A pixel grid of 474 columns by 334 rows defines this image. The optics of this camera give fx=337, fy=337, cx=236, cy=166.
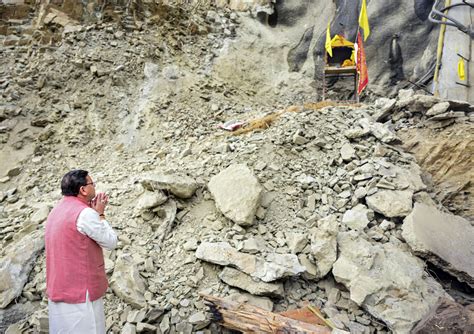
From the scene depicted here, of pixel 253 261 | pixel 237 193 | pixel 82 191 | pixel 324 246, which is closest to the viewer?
pixel 82 191

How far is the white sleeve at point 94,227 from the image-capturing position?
2.20 m

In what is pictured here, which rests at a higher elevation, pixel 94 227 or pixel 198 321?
pixel 94 227

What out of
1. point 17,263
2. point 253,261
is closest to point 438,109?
point 253,261

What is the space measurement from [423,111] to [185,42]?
7.22 metres

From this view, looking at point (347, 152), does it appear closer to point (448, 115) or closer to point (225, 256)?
point (448, 115)

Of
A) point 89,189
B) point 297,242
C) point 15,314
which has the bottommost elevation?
point 15,314

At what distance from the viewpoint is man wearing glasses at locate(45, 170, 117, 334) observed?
2.21 m

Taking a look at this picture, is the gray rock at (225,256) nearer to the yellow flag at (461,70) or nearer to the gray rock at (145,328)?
the gray rock at (145,328)

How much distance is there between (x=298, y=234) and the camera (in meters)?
3.62

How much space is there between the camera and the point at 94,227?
2.21 metres

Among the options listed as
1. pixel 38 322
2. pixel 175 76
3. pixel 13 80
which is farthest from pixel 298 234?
pixel 13 80

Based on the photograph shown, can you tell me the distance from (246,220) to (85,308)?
6.06 feet

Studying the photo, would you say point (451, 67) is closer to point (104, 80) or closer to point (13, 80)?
point (104, 80)

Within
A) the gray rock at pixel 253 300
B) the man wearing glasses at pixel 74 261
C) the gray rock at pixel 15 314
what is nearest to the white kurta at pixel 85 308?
the man wearing glasses at pixel 74 261
